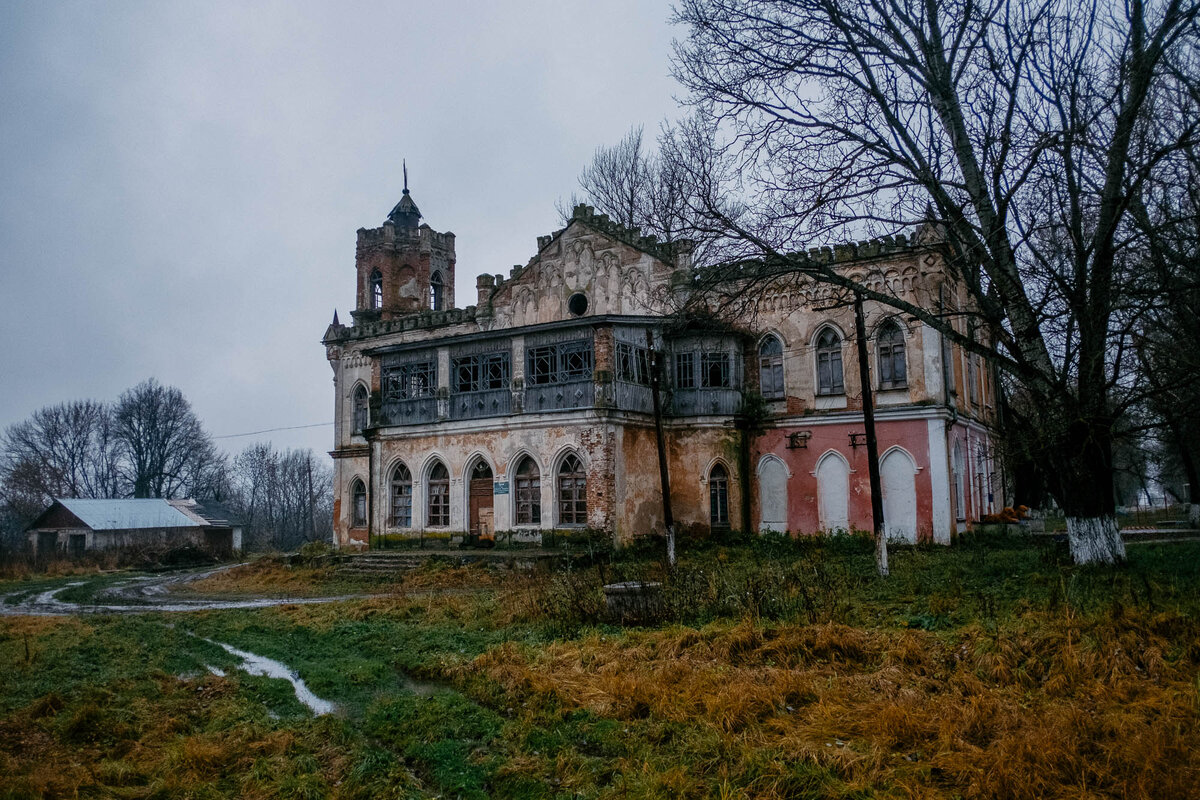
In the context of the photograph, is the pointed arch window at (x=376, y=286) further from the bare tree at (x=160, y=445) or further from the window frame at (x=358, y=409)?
the bare tree at (x=160, y=445)

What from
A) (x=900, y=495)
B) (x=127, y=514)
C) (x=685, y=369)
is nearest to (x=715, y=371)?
(x=685, y=369)

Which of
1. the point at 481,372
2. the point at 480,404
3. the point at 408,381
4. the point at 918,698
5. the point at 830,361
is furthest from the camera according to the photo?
the point at 408,381

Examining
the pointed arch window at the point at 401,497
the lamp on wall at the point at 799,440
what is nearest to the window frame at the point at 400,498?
the pointed arch window at the point at 401,497

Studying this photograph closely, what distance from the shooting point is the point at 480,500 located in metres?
26.1

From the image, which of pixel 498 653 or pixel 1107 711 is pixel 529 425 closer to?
pixel 498 653

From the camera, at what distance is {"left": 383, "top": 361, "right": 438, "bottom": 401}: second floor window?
27766 mm

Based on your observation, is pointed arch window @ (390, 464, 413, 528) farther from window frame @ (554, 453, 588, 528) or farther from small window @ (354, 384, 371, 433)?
small window @ (354, 384, 371, 433)

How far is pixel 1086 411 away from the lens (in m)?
12.4

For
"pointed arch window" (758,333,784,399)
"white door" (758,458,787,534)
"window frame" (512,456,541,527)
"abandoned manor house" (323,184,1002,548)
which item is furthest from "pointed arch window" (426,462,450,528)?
"pointed arch window" (758,333,784,399)

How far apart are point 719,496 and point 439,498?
29.8 feet

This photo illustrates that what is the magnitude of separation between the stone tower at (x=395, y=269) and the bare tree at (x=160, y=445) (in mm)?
36341

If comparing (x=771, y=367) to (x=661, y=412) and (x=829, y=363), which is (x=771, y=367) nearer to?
(x=829, y=363)

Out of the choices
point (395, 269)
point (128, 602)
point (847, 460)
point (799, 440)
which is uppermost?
point (395, 269)

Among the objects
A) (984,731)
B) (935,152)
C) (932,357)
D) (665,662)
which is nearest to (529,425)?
(932,357)
